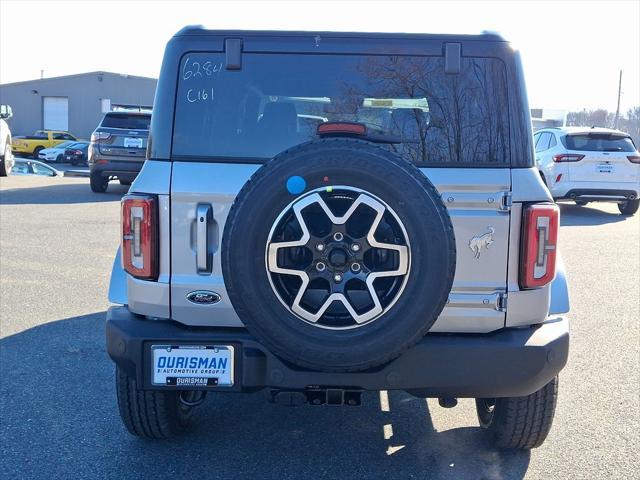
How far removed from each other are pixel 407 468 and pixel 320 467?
1.34 ft

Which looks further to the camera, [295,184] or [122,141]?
[122,141]

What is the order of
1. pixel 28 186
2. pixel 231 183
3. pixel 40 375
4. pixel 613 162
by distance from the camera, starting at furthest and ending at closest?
pixel 28 186
pixel 613 162
pixel 40 375
pixel 231 183

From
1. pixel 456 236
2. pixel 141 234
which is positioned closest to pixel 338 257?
pixel 456 236

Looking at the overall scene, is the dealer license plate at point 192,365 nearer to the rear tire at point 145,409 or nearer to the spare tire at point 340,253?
the spare tire at point 340,253

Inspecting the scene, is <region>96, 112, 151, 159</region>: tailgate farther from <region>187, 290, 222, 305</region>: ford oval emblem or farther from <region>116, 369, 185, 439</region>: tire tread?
<region>187, 290, 222, 305</region>: ford oval emblem

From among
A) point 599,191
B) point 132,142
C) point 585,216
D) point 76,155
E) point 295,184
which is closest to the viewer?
point 295,184

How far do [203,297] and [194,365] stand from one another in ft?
0.93

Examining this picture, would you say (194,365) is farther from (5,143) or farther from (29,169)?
(29,169)

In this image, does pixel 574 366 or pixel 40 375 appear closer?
pixel 40 375

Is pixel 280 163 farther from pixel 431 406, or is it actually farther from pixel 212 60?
pixel 431 406

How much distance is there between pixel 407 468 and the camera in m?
3.45

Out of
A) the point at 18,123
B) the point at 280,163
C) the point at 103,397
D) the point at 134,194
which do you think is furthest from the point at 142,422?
the point at 18,123

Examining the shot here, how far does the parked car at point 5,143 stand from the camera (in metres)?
16.9

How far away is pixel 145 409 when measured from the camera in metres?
3.49
